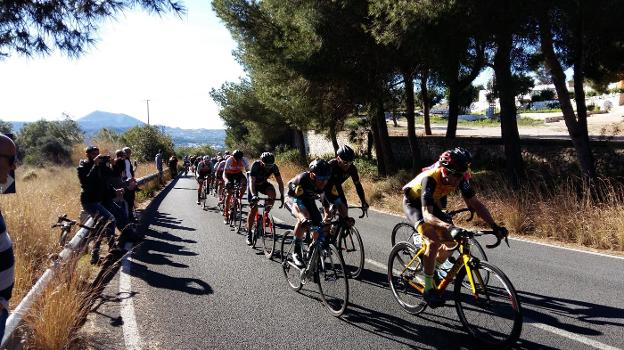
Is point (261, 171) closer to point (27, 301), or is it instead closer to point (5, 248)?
point (27, 301)

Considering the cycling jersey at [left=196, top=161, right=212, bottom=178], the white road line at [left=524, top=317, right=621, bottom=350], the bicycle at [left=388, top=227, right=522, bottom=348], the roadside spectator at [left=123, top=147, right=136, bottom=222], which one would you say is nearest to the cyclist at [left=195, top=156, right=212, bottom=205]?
the cycling jersey at [left=196, top=161, right=212, bottom=178]

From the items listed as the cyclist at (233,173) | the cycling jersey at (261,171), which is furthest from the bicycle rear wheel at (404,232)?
the cyclist at (233,173)

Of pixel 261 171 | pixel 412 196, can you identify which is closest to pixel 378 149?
pixel 261 171

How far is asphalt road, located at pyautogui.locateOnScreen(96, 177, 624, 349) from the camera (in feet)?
15.0

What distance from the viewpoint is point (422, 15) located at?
10531 millimetres

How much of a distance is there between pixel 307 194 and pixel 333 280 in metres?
1.43

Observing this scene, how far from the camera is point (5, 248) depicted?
2.82 m

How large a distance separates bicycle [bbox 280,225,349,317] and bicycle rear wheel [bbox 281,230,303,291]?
1cm

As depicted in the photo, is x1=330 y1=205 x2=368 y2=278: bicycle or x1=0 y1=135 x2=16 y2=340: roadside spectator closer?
x1=0 y1=135 x2=16 y2=340: roadside spectator

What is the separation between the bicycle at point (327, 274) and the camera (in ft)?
17.3

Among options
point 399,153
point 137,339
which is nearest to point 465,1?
point 137,339

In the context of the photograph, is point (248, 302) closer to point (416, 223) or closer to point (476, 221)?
point (416, 223)

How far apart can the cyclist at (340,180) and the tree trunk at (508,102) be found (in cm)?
641

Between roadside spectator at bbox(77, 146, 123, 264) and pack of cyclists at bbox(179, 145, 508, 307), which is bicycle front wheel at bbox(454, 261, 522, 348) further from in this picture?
roadside spectator at bbox(77, 146, 123, 264)
